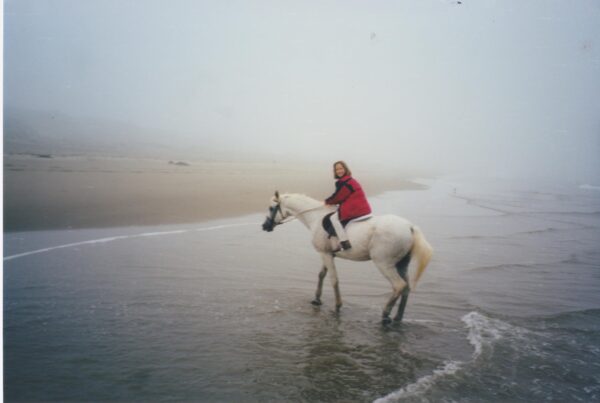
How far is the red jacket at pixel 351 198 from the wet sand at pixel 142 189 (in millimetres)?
2243

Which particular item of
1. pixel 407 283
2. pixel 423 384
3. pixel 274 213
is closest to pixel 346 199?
pixel 274 213

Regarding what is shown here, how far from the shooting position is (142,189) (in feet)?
31.7

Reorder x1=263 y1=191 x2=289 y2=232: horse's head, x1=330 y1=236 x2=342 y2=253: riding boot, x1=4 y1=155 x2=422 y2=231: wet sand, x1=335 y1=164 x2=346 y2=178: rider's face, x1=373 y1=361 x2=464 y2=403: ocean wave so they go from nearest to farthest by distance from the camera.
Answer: x1=373 y1=361 x2=464 y2=403: ocean wave < x1=335 y1=164 x2=346 y2=178: rider's face < x1=330 y1=236 x2=342 y2=253: riding boot < x1=263 y1=191 x2=289 y2=232: horse's head < x1=4 y1=155 x2=422 y2=231: wet sand

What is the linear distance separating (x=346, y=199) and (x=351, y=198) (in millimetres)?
57

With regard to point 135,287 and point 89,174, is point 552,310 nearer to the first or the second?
point 135,287

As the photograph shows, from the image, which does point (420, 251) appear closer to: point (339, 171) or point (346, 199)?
point (346, 199)

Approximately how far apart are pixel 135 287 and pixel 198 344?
4.85ft

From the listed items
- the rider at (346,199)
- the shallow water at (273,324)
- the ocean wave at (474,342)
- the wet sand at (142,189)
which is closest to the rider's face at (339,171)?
the rider at (346,199)

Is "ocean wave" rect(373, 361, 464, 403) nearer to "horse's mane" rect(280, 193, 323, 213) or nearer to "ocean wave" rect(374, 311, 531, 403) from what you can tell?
"ocean wave" rect(374, 311, 531, 403)

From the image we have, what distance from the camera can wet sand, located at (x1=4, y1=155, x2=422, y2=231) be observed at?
660 cm

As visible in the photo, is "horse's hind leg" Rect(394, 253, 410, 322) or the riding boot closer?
"horse's hind leg" Rect(394, 253, 410, 322)

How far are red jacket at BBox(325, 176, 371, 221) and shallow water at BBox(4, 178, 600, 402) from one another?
103 centimetres

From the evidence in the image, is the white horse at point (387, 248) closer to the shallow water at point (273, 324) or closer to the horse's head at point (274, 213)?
the shallow water at point (273, 324)

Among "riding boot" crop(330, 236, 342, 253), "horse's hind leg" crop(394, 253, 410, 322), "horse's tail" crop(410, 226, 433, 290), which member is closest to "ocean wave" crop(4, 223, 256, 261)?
"riding boot" crop(330, 236, 342, 253)
